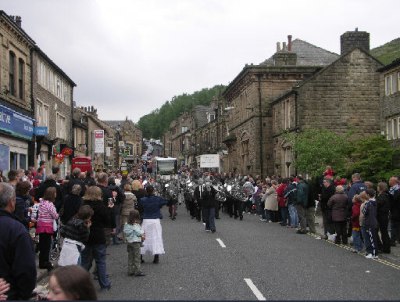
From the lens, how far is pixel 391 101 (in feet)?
103

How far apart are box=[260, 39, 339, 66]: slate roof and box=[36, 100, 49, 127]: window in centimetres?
2180

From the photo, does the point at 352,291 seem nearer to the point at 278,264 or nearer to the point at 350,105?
the point at 278,264

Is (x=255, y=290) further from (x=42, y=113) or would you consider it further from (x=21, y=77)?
(x=42, y=113)

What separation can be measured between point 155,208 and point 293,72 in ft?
116

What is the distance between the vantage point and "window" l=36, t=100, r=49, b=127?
33719mm

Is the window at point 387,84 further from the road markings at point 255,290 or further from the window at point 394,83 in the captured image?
the road markings at point 255,290

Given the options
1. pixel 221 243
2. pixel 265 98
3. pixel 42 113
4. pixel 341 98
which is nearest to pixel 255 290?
pixel 221 243

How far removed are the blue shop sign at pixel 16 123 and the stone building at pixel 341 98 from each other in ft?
60.2

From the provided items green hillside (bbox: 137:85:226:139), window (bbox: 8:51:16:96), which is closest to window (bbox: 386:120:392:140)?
window (bbox: 8:51:16:96)

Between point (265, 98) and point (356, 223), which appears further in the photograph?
point (265, 98)

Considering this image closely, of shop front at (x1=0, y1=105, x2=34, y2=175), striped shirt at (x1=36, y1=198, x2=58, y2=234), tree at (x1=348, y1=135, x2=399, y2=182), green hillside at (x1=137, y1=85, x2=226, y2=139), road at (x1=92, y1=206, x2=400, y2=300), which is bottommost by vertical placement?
road at (x1=92, y1=206, x2=400, y2=300)

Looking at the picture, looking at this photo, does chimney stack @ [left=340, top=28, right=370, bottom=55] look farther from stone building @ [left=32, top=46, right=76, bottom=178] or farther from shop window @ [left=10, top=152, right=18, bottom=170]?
shop window @ [left=10, top=152, right=18, bottom=170]

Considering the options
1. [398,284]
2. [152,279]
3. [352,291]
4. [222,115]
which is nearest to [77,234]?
[152,279]

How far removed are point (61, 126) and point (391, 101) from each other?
22658 mm
